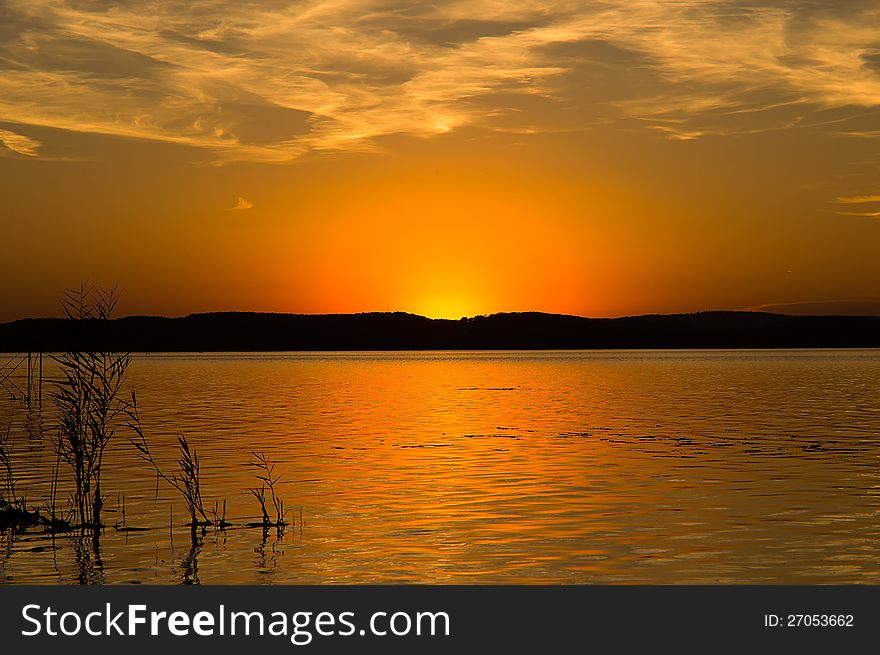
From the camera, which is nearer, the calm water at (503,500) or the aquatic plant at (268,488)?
the calm water at (503,500)

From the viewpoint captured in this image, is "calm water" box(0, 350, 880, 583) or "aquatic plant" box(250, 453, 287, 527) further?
"aquatic plant" box(250, 453, 287, 527)

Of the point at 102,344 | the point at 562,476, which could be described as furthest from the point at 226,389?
the point at 102,344

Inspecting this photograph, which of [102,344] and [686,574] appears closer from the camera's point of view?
[686,574]

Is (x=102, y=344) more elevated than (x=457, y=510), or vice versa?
(x=102, y=344)

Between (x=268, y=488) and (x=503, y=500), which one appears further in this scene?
(x=268, y=488)

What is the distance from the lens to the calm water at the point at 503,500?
22219 mm

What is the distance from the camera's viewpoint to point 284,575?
71.3ft

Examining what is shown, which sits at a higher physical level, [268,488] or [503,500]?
[268,488]

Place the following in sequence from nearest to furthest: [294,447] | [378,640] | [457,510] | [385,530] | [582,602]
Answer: [378,640] → [582,602] → [385,530] → [457,510] → [294,447]

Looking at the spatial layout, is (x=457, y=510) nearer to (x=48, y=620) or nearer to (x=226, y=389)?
(x=48, y=620)

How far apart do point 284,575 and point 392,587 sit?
281 centimetres

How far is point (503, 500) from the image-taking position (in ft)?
102

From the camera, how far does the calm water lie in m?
22.2

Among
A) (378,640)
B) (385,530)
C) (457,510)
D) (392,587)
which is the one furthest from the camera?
(457,510)
